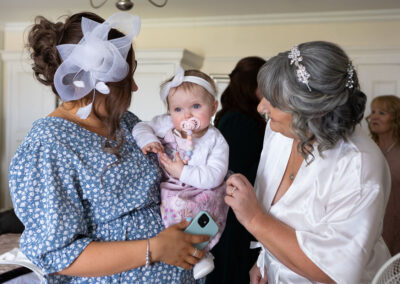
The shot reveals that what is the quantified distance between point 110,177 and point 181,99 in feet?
1.52

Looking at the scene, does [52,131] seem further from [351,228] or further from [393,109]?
[393,109]

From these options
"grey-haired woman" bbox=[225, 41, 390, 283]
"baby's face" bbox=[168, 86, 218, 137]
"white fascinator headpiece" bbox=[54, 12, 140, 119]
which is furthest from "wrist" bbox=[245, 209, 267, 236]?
"white fascinator headpiece" bbox=[54, 12, 140, 119]

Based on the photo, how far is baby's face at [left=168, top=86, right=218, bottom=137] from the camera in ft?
4.96

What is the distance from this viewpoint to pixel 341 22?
4.92m

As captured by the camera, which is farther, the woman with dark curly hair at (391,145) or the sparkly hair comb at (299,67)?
the woman with dark curly hair at (391,145)

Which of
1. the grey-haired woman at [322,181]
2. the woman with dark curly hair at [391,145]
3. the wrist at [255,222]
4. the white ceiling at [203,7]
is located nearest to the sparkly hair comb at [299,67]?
the grey-haired woman at [322,181]

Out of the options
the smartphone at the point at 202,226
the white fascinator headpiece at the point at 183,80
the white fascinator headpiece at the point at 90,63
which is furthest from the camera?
the white fascinator headpiece at the point at 183,80

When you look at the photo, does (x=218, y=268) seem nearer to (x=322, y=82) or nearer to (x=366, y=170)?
(x=366, y=170)

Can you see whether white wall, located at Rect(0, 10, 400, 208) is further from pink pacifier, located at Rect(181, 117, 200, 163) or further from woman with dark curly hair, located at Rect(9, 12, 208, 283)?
woman with dark curly hair, located at Rect(9, 12, 208, 283)

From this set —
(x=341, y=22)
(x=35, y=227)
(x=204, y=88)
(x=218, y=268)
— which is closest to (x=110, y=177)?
(x=35, y=227)

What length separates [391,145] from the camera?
3.70 metres

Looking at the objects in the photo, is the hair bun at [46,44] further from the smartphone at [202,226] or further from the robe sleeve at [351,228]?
the robe sleeve at [351,228]

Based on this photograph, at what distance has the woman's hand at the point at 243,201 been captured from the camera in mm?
1363

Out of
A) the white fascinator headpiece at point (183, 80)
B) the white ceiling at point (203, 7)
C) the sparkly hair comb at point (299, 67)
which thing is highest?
the white ceiling at point (203, 7)
